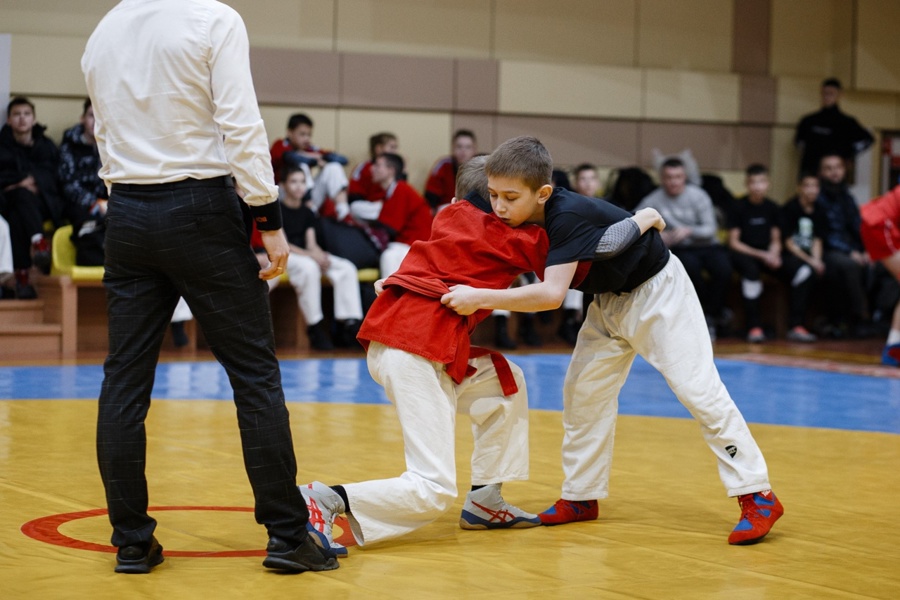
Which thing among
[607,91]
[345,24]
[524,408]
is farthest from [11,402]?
[607,91]

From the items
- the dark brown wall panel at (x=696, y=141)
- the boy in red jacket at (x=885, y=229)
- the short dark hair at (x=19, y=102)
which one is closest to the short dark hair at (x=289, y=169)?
the short dark hair at (x=19, y=102)

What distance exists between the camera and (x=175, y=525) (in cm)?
374

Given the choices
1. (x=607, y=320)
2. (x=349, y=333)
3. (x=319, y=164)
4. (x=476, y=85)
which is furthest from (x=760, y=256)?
(x=607, y=320)

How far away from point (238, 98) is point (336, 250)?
668 cm

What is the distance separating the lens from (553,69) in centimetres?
1205

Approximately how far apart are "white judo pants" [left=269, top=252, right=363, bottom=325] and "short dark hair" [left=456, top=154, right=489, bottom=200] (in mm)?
5592

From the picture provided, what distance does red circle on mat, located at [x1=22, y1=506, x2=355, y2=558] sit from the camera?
3.40 m

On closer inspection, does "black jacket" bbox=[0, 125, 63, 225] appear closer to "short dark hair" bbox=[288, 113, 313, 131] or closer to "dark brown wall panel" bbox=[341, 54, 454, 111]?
"short dark hair" bbox=[288, 113, 313, 131]

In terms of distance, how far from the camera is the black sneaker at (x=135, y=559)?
10.4ft

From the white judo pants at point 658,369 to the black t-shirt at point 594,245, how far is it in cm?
5

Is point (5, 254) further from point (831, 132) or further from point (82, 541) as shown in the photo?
point (831, 132)

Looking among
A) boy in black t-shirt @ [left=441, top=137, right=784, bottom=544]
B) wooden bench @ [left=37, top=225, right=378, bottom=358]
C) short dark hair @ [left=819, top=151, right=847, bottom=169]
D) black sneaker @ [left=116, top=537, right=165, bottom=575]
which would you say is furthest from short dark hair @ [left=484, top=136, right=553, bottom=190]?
short dark hair @ [left=819, top=151, right=847, bottom=169]

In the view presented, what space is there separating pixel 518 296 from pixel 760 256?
8123 mm

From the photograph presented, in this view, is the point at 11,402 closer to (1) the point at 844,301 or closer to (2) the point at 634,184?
(2) the point at 634,184
